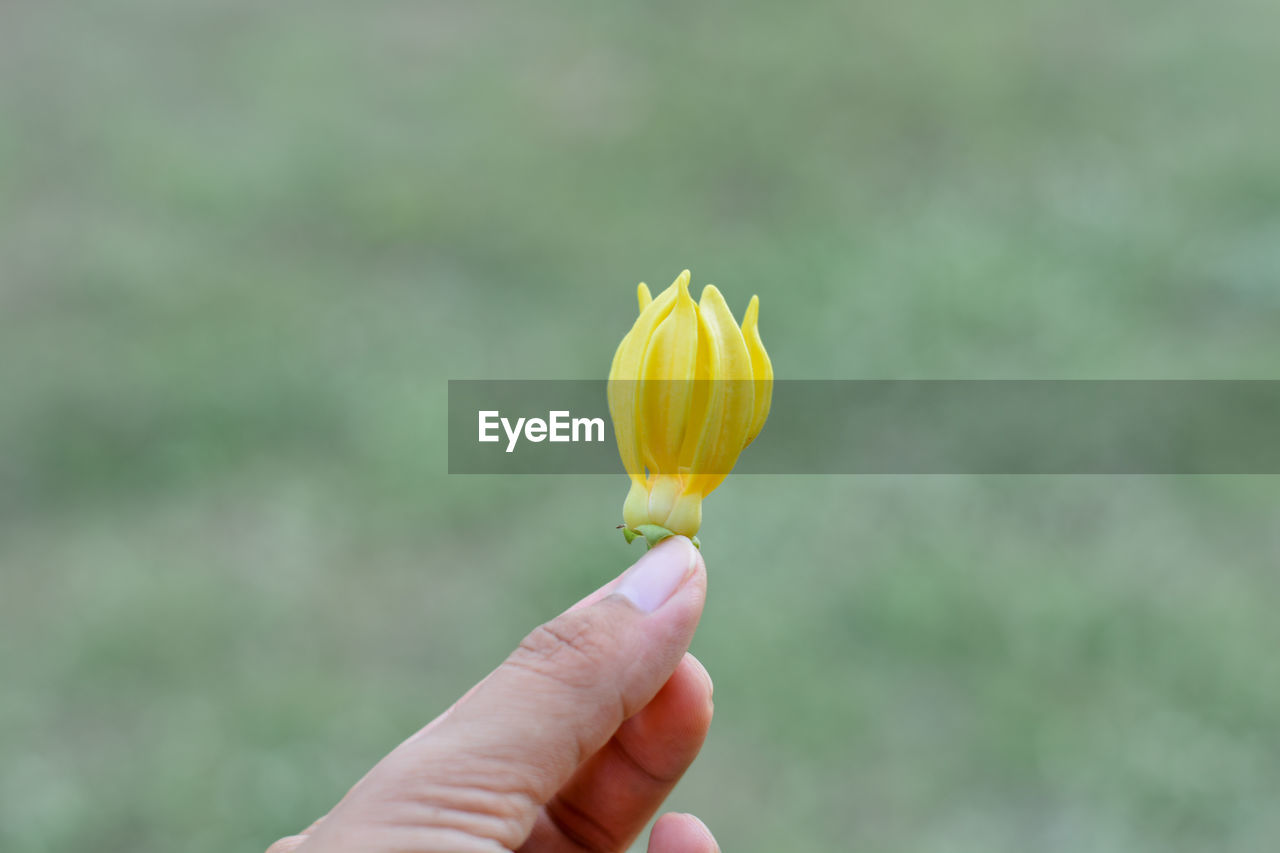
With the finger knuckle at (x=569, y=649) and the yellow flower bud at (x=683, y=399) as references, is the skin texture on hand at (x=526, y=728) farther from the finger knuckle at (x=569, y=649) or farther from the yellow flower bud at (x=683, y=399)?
the yellow flower bud at (x=683, y=399)

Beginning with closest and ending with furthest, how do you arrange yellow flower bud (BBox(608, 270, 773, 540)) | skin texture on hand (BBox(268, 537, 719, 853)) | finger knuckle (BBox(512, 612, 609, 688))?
skin texture on hand (BBox(268, 537, 719, 853))
finger knuckle (BBox(512, 612, 609, 688))
yellow flower bud (BBox(608, 270, 773, 540))

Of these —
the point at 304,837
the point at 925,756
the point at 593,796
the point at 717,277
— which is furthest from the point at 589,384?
the point at 304,837

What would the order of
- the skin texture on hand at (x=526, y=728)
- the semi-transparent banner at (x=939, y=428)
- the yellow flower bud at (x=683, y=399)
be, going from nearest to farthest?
1. the skin texture on hand at (x=526, y=728)
2. the yellow flower bud at (x=683, y=399)
3. the semi-transparent banner at (x=939, y=428)

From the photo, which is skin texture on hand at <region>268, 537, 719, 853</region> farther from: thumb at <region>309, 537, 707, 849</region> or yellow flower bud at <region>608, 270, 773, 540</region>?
yellow flower bud at <region>608, 270, 773, 540</region>

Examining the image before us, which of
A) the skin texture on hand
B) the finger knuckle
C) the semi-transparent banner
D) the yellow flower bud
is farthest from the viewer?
the semi-transparent banner

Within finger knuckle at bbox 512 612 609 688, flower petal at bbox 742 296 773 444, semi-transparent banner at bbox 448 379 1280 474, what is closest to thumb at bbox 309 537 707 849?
finger knuckle at bbox 512 612 609 688

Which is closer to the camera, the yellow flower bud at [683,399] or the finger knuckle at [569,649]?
the finger knuckle at [569,649]

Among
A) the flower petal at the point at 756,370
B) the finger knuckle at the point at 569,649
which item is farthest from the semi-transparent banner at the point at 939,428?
the finger knuckle at the point at 569,649
